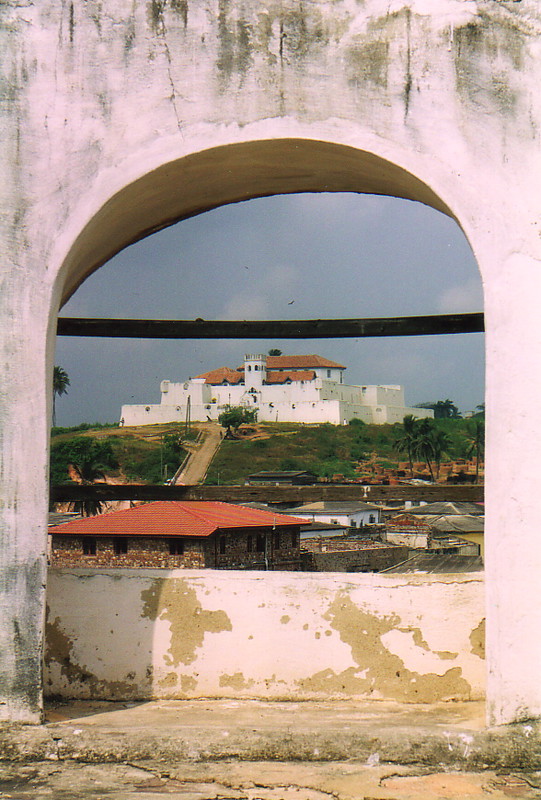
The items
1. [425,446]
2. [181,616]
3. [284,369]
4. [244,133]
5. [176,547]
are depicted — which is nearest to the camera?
[244,133]

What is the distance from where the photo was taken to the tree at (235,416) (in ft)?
256

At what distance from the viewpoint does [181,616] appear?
12.0 ft

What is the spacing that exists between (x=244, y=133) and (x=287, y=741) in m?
2.35

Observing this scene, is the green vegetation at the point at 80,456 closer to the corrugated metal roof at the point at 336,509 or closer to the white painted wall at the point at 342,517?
the corrugated metal roof at the point at 336,509

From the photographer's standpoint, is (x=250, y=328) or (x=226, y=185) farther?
(x=250, y=328)

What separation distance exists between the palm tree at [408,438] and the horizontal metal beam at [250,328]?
60.4 metres

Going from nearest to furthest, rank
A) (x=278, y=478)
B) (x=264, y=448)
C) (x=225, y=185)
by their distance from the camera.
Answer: (x=225, y=185) → (x=278, y=478) → (x=264, y=448)

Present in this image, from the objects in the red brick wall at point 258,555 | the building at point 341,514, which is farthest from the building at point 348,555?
the building at point 341,514

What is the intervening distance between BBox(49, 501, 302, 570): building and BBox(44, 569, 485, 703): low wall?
22.7 feet

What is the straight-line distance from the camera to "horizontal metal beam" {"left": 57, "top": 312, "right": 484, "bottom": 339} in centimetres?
417

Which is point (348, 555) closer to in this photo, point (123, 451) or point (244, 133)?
point (244, 133)

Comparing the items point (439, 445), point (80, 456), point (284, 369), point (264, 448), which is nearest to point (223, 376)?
point (284, 369)

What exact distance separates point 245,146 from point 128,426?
7398 centimetres

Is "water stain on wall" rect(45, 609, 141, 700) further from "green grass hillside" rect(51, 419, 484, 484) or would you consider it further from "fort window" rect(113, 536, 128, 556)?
"green grass hillside" rect(51, 419, 484, 484)
